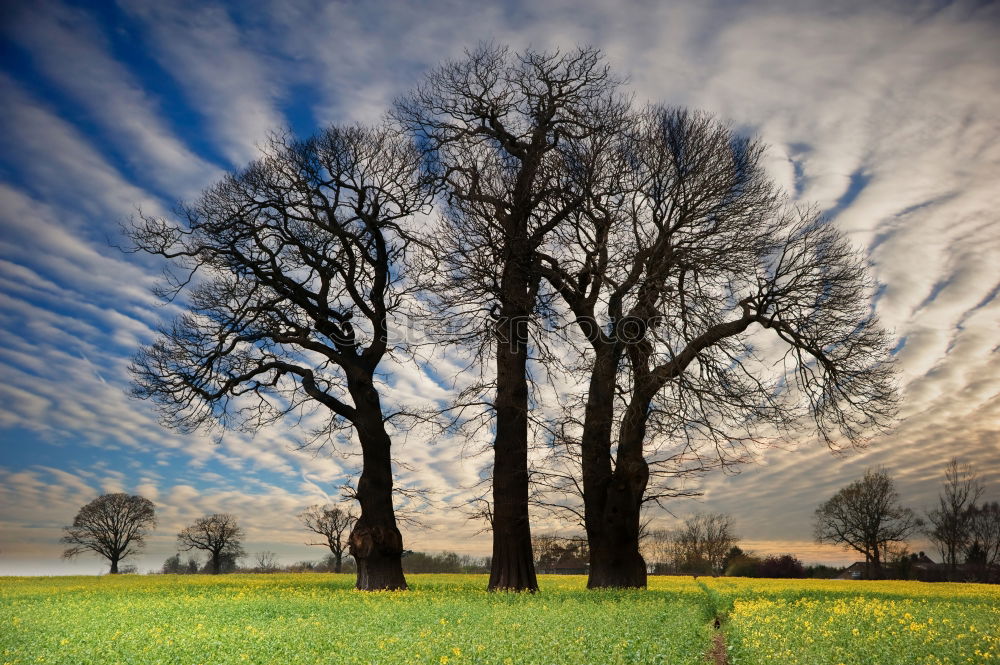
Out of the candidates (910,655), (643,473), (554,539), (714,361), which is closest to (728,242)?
(714,361)

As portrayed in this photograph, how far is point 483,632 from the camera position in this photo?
10805 millimetres

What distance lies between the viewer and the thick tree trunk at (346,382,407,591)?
20.7 meters

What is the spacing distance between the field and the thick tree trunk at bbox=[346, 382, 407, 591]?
356cm

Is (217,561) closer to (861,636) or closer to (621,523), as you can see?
(621,523)

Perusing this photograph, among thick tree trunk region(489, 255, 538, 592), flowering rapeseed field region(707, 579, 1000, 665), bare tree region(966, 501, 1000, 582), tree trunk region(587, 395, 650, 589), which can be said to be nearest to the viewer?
flowering rapeseed field region(707, 579, 1000, 665)

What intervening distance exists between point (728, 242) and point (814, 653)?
34.7 feet

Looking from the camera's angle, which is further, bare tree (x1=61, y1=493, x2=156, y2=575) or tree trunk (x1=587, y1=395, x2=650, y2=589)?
bare tree (x1=61, y1=493, x2=156, y2=575)

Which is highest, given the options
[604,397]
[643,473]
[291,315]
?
[291,315]

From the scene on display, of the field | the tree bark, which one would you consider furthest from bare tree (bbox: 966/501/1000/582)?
the tree bark

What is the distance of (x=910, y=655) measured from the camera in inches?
358

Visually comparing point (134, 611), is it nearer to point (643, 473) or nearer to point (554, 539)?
point (554, 539)

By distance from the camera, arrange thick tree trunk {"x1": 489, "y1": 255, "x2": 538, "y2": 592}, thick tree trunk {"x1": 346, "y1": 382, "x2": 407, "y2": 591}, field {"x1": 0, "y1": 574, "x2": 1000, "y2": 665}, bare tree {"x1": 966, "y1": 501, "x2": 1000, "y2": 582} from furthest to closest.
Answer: bare tree {"x1": 966, "y1": 501, "x2": 1000, "y2": 582}
thick tree trunk {"x1": 346, "y1": 382, "x2": 407, "y2": 591}
thick tree trunk {"x1": 489, "y1": 255, "x2": 538, "y2": 592}
field {"x1": 0, "y1": 574, "x2": 1000, "y2": 665}

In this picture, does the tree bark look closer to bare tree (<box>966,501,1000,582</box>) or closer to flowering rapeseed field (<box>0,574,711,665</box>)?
flowering rapeseed field (<box>0,574,711,665</box>)

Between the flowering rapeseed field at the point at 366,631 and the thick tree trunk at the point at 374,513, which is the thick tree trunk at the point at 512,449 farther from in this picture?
the thick tree trunk at the point at 374,513
